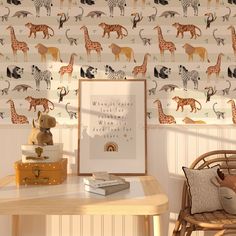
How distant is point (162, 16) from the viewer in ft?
8.76

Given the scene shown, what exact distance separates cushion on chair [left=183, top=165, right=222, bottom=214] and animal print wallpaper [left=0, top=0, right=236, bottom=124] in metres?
0.42

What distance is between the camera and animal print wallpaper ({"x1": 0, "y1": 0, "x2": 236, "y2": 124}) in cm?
266

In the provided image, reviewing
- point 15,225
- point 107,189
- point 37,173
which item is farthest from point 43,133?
point 15,225

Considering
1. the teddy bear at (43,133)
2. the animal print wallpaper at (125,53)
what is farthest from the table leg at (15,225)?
the animal print wallpaper at (125,53)

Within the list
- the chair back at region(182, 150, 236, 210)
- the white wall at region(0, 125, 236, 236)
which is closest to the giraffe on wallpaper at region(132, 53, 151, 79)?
the white wall at region(0, 125, 236, 236)

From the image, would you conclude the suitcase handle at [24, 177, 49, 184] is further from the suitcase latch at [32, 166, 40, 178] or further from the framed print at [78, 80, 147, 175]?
the framed print at [78, 80, 147, 175]

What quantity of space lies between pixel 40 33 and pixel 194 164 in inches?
54.1

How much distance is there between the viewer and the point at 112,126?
263cm

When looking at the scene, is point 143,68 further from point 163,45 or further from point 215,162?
point 215,162

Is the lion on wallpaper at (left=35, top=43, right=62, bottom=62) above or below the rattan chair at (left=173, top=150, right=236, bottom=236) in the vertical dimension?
above

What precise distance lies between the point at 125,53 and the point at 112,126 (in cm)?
51

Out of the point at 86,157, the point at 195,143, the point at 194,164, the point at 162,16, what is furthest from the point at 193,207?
the point at 162,16

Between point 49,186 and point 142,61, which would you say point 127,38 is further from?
point 49,186

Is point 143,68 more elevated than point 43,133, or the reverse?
point 143,68
